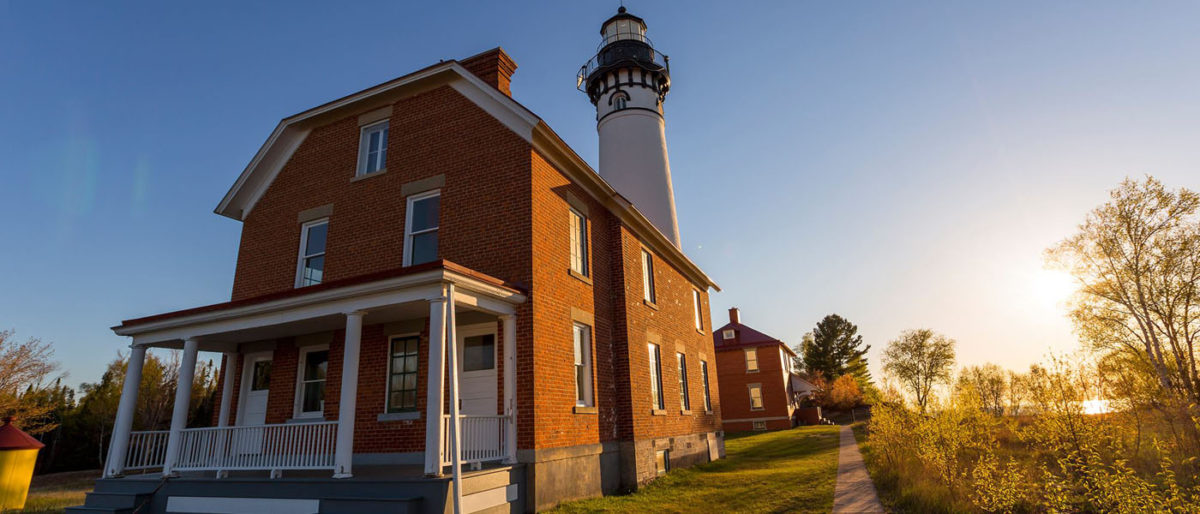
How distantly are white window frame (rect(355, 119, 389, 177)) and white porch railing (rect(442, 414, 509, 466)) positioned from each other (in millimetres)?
6884

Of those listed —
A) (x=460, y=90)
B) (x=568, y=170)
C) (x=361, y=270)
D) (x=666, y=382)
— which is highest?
(x=460, y=90)

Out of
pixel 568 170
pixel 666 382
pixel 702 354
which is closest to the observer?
pixel 568 170

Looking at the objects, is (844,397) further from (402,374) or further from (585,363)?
(402,374)

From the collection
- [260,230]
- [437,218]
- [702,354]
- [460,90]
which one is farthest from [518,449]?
[702,354]

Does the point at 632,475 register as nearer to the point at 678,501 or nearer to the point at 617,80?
the point at 678,501

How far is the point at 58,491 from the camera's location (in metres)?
20.4

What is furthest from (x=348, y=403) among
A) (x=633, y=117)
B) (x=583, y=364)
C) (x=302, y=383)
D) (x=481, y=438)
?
(x=633, y=117)

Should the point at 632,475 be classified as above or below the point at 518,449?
below

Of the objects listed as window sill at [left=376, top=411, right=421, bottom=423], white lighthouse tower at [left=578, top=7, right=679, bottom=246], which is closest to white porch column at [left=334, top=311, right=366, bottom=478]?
window sill at [left=376, top=411, right=421, bottom=423]

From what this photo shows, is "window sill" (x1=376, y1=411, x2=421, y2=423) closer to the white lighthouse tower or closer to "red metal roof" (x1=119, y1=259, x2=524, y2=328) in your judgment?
"red metal roof" (x1=119, y1=259, x2=524, y2=328)

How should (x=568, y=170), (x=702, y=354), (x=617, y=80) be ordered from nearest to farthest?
(x=568, y=170) → (x=702, y=354) → (x=617, y=80)

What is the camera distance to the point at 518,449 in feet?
31.4

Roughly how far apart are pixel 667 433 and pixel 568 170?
303 inches

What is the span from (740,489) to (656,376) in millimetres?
4404
